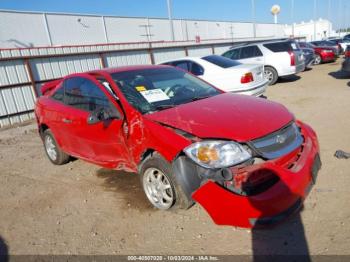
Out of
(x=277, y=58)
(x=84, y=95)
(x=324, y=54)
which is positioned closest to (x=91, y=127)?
(x=84, y=95)

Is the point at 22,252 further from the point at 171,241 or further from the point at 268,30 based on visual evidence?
the point at 268,30

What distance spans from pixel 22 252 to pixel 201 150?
2.04 m

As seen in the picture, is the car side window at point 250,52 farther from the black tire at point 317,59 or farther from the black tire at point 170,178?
the black tire at point 170,178

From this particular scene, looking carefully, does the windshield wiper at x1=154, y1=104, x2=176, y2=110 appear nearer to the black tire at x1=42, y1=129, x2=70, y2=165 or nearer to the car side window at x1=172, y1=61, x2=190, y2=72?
the black tire at x1=42, y1=129, x2=70, y2=165

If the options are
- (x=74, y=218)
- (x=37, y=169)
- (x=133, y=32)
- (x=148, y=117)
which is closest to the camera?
(x=148, y=117)

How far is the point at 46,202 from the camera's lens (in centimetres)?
387

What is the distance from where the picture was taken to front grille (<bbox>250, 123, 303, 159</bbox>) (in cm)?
260

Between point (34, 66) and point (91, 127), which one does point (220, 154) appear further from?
point (34, 66)

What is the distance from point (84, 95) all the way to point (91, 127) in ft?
1.88

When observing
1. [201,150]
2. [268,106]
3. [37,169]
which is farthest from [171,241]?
[37,169]

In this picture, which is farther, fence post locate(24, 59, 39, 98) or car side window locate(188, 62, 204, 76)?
fence post locate(24, 59, 39, 98)

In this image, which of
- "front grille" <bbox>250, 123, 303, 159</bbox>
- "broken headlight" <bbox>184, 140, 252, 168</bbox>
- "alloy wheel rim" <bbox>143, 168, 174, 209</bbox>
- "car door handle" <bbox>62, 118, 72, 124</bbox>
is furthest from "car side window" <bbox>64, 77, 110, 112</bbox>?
"front grille" <bbox>250, 123, 303, 159</bbox>

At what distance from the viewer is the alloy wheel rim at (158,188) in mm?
3080

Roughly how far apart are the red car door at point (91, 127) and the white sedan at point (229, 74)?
14.0ft
